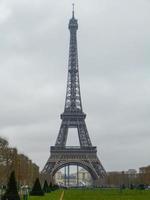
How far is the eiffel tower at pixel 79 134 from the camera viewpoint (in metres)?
133

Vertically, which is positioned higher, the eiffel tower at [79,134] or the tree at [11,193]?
the eiffel tower at [79,134]

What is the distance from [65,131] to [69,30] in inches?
1003

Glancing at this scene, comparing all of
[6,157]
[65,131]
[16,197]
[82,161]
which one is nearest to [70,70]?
[65,131]

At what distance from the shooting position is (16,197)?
36.9 metres

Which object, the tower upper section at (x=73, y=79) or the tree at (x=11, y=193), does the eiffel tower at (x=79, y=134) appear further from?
the tree at (x=11, y=193)

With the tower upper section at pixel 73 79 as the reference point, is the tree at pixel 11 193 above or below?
below

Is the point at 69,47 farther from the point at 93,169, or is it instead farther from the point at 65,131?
the point at 93,169

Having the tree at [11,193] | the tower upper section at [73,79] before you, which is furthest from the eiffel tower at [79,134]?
the tree at [11,193]

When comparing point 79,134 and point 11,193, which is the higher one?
point 79,134

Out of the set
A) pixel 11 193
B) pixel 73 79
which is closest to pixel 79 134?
pixel 73 79

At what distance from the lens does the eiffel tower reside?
133 m

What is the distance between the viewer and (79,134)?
133 metres

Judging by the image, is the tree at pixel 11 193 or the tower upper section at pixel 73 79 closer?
the tree at pixel 11 193

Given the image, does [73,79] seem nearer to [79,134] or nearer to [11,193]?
[79,134]
